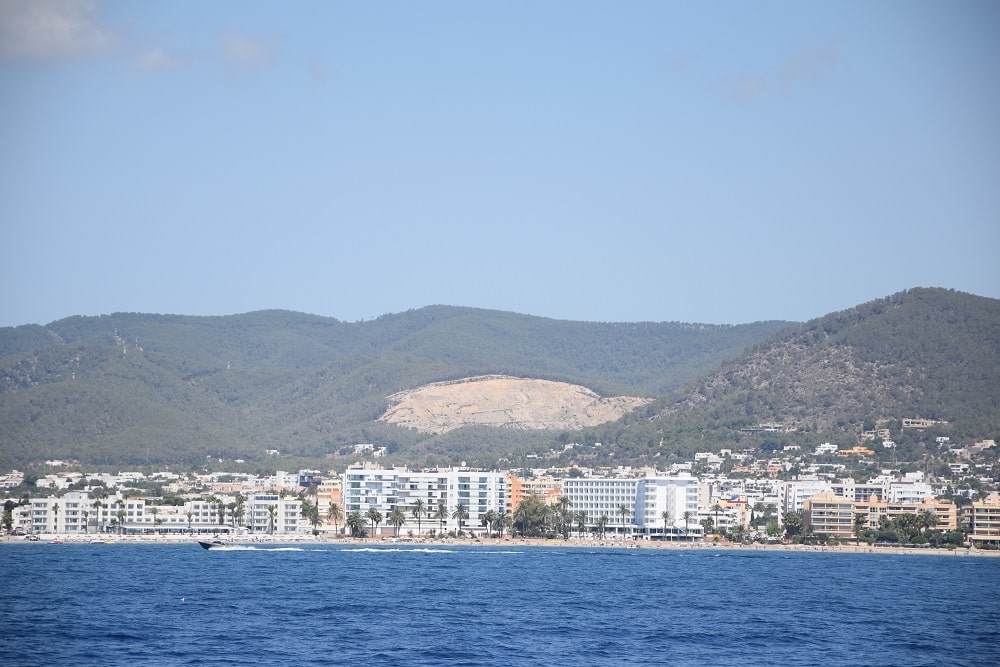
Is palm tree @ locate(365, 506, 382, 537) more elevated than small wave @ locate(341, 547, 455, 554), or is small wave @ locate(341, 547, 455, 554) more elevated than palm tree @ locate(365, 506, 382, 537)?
palm tree @ locate(365, 506, 382, 537)

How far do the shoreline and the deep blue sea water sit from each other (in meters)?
33.6

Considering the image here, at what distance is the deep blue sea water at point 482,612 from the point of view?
66.7 m

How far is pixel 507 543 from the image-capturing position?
7446 inches

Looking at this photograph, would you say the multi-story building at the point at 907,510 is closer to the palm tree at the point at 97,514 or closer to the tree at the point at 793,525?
the tree at the point at 793,525

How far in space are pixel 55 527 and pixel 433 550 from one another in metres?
48.6

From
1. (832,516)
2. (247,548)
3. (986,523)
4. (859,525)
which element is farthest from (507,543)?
(986,523)

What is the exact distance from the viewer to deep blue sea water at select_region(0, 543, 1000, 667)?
219ft

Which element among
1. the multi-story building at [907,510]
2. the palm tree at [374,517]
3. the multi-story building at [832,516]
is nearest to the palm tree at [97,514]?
the palm tree at [374,517]

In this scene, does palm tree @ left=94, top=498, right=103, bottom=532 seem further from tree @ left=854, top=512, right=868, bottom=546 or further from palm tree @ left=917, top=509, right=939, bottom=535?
palm tree @ left=917, top=509, right=939, bottom=535

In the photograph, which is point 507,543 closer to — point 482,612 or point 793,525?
point 793,525

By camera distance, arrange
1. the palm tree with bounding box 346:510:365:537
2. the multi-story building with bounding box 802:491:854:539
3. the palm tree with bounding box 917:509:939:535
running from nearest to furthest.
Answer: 1. the palm tree with bounding box 917:509:939:535
2. the multi-story building with bounding box 802:491:854:539
3. the palm tree with bounding box 346:510:365:537

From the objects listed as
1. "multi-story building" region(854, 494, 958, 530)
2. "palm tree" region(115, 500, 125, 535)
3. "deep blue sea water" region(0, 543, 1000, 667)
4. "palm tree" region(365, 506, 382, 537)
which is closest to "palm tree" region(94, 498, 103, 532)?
"palm tree" region(115, 500, 125, 535)

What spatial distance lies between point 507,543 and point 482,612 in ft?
341

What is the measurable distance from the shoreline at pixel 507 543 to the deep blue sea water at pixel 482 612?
33.6 meters
